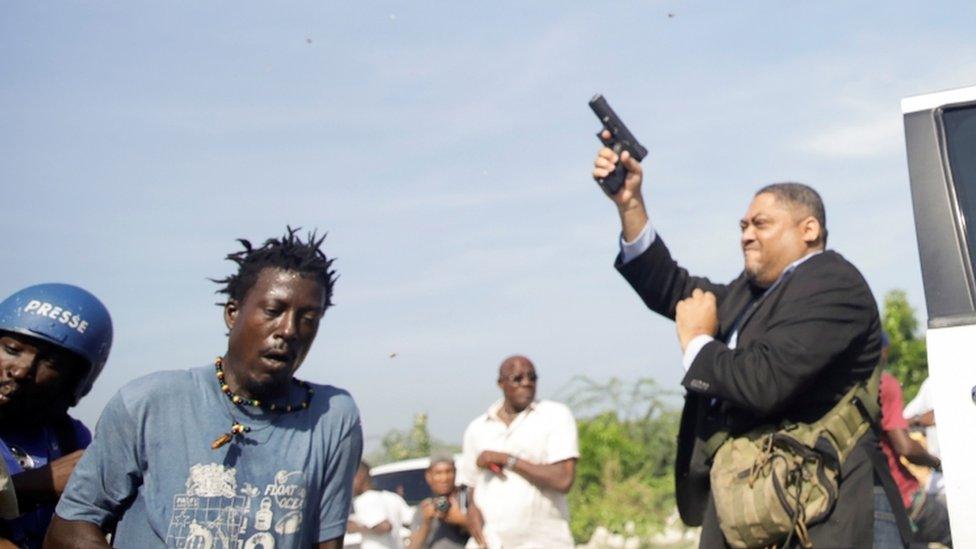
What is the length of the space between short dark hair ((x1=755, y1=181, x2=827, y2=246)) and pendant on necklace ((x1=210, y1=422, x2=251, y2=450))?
2204mm

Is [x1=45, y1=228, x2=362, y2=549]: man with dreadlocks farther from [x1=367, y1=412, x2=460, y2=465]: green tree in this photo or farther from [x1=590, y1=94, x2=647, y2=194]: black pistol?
[x1=367, y1=412, x2=460, y2=465]: green tree

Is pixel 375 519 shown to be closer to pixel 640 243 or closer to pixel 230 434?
pixel 640 243

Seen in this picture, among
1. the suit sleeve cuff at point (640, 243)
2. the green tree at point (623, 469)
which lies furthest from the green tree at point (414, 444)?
the suit sleeve cuff at point (640, 243)

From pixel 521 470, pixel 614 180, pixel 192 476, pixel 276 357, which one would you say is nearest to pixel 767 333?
pixel 614 180

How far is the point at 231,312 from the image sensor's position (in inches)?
141

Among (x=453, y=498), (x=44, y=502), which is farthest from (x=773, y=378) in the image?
A: (x=453, y=498)

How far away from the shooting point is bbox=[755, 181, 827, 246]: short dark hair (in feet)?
14.9

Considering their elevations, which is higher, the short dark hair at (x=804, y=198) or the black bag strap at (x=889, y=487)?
the short dark hair at (x=804, y=198)

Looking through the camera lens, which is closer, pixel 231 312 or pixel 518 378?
pixel 231 312

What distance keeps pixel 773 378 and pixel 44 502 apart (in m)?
2.28

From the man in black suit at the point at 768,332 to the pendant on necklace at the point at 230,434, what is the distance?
1592 mm

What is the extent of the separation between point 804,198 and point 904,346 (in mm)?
14090

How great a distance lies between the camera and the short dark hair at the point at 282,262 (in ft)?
11.6

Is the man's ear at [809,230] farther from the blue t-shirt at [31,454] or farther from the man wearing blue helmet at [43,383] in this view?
the blue t-shirt at [31,454]
